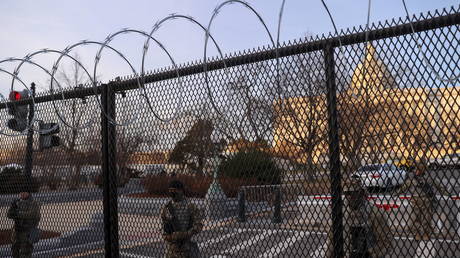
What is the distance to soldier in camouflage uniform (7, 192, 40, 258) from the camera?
662 centimetres

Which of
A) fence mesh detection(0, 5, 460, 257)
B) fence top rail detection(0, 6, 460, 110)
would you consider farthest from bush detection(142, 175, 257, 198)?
fence top rail detection(0, 6, 460, 110)

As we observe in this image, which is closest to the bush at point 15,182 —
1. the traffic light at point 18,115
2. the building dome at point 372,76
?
the traffic light at point 18,115

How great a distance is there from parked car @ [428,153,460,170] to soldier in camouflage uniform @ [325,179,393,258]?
1.87 ft

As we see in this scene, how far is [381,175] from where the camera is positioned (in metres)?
2.92

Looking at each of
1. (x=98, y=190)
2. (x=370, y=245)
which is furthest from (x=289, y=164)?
(x=98, y=190)

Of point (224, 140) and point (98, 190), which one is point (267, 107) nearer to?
point (224, 140)

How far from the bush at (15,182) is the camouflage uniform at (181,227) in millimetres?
2505

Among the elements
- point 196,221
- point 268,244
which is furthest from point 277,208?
point 268,244

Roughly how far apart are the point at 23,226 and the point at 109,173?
3187 millimetres

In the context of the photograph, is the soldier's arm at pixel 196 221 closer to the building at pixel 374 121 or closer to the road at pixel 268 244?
the road at pixel 268 244

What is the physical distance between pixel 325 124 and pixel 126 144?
2.37m

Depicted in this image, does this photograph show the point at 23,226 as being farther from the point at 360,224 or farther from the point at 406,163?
the point at 406,163

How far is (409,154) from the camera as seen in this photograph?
9.18 feet

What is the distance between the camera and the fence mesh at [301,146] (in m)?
2.77
